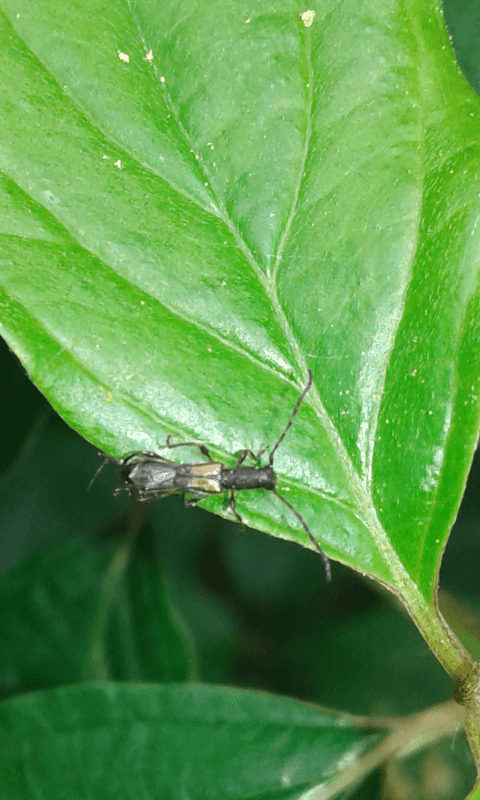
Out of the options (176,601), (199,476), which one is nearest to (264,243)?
(199,476)

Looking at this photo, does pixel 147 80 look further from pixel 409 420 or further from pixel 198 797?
pixel 198 797

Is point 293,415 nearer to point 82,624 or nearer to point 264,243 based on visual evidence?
point 264,243

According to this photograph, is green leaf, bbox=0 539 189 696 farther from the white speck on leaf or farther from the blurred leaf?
the white speck on leaf

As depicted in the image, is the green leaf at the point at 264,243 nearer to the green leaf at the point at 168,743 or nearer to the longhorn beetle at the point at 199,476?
the longhorn beetle at the point at 199,476

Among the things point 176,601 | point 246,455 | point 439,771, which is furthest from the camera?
point 176,601

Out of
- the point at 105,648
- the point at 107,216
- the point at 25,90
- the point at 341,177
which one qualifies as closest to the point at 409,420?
the point at 341,177

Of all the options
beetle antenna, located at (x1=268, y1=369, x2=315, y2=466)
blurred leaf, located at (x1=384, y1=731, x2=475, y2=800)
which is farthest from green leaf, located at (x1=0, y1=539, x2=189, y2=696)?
beetle antenna, located at (x1=268, y1=369, x2=315, y2=466)
